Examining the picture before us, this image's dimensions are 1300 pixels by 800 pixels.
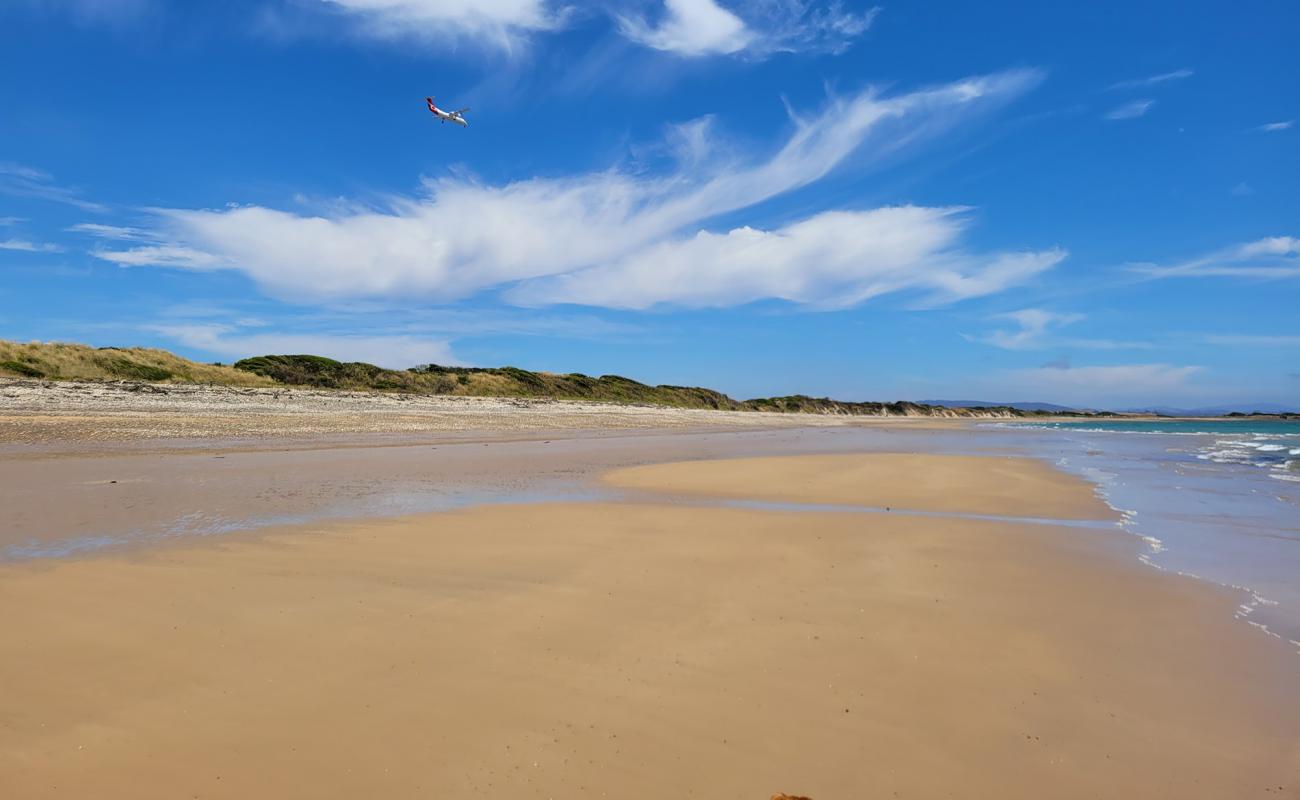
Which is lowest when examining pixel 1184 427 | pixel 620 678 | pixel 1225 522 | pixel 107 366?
pixel 620 678

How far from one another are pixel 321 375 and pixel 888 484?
57.9 meters

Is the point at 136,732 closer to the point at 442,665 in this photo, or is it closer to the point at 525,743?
the point at 442,665

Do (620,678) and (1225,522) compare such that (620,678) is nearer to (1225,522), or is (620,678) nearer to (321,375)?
(1225,522)

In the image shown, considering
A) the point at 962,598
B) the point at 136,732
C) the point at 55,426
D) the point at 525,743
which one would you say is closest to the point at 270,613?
the point at 136,732

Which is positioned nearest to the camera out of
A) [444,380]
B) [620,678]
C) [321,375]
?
[620,678]

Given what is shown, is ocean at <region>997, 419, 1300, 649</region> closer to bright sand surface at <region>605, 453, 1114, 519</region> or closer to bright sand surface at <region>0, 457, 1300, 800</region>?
bright sand surface at <region>0, 457, 1300, 800</region>

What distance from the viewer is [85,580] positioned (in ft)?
21.1

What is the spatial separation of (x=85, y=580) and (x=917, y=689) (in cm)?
756

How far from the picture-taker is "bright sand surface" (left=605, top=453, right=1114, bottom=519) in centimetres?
1322

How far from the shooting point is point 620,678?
15.1 feet

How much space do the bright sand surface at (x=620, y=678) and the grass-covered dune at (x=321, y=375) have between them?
47.1 meters

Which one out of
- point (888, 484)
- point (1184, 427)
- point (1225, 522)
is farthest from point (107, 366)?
point (1184, 427)

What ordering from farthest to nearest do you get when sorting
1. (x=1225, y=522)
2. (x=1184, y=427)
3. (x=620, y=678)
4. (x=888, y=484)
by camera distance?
(x=1184, y=427)
(x=888, y=484)
(x=1225, y=522)
(x=620, y=678)

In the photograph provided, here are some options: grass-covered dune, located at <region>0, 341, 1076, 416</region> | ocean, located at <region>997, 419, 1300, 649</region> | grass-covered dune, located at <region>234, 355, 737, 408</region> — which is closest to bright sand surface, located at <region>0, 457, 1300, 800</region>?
ocean, located at <region>997, 419, 1300, 649</region>
